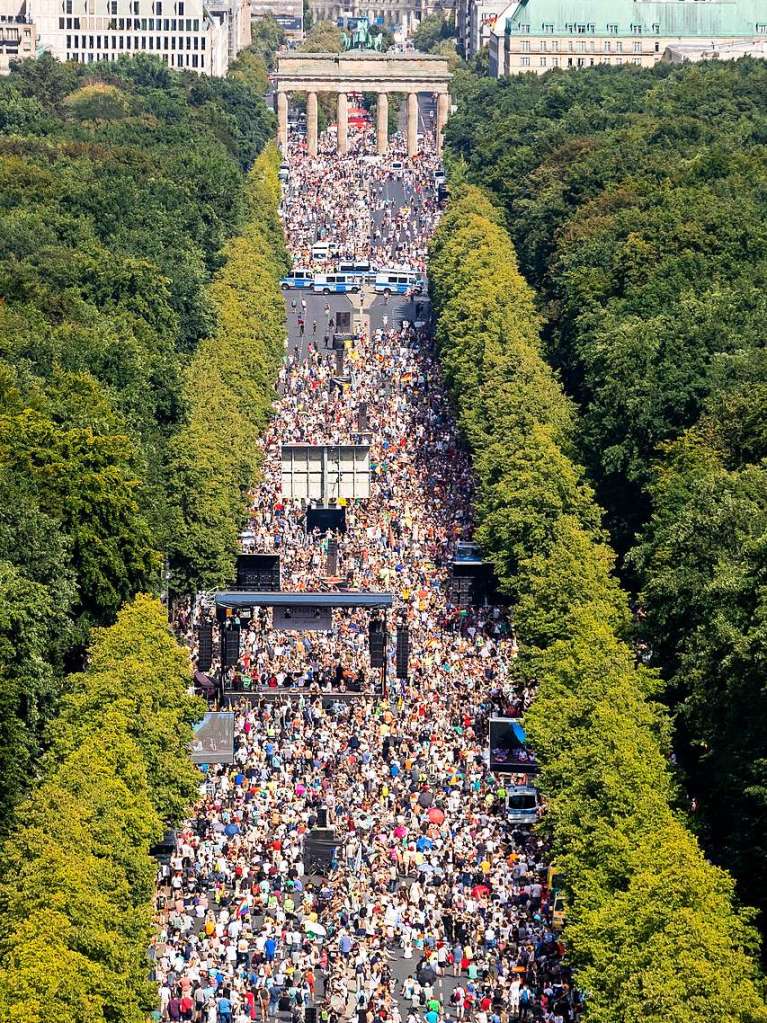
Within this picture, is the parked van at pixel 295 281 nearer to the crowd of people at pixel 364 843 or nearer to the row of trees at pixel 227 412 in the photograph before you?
the row of trees at pixel 227 412

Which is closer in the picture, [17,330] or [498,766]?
[498,766]

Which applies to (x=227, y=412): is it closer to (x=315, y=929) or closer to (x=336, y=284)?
(x=315, y=929)

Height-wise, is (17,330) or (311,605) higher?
(17,330)

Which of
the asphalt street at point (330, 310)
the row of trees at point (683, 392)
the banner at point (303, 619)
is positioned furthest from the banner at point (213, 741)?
the asphalt street at point (330, 310)

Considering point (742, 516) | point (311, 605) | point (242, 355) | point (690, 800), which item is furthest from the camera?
point (242, 355)

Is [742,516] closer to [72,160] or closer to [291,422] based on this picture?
[291,422]

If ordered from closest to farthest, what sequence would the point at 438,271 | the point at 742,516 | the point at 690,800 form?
the point at 690,800, the point at 742,516, the point at 438,271

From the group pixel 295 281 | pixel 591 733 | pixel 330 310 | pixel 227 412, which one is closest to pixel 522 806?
pixel 591 733

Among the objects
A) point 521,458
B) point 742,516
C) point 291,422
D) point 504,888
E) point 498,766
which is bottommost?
point 504,888

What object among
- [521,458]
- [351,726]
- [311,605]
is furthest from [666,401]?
[351,726]
